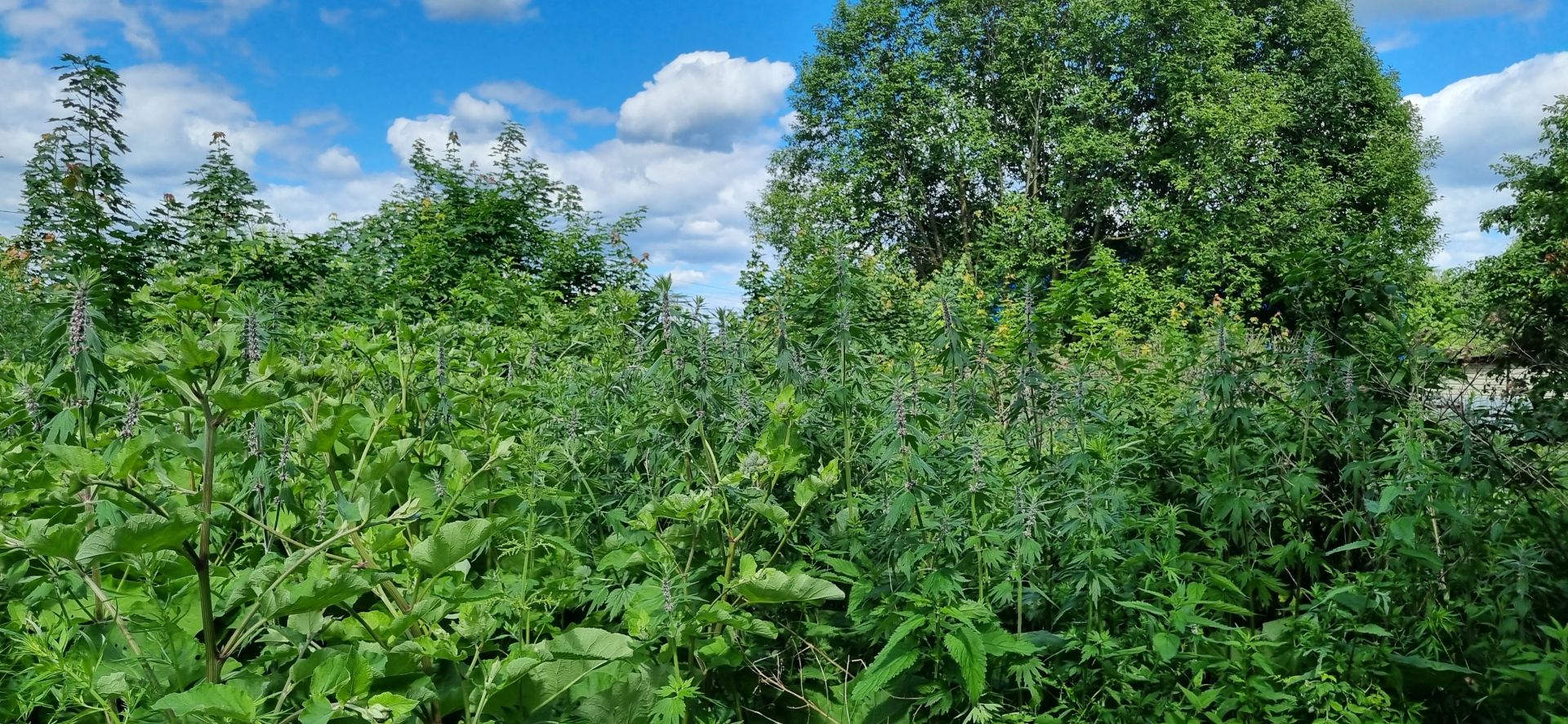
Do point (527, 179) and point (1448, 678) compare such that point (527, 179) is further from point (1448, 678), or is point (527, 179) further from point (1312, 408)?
point (1448, 678)

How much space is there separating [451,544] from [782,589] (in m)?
0.70

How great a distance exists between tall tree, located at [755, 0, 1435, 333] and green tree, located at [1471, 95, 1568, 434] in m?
2.05

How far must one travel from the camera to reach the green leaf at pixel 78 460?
1.51 meters

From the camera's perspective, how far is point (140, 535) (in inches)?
53.8

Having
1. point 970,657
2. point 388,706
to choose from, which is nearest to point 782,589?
point 970,657

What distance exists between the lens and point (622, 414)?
3.12m

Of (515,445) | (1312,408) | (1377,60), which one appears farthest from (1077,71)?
(515,445)

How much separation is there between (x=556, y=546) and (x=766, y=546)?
588 millimetres

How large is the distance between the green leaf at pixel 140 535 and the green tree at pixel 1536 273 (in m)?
3.38

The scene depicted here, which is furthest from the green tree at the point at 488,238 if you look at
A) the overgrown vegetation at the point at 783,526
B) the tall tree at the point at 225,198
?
the overgrown vegetation at the point at 783,526

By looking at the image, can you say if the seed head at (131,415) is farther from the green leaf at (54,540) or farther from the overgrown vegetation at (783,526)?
the green leaf at (54,540)

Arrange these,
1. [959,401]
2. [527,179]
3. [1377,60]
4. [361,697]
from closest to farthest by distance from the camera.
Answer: [361,697] < [959,401] < [527,179] < [1377,60]

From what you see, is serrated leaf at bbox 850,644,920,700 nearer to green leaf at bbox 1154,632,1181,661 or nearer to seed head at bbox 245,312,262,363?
green leaf at bbox 1154,632,1181,661

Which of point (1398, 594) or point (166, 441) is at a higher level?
point (166, 441)
